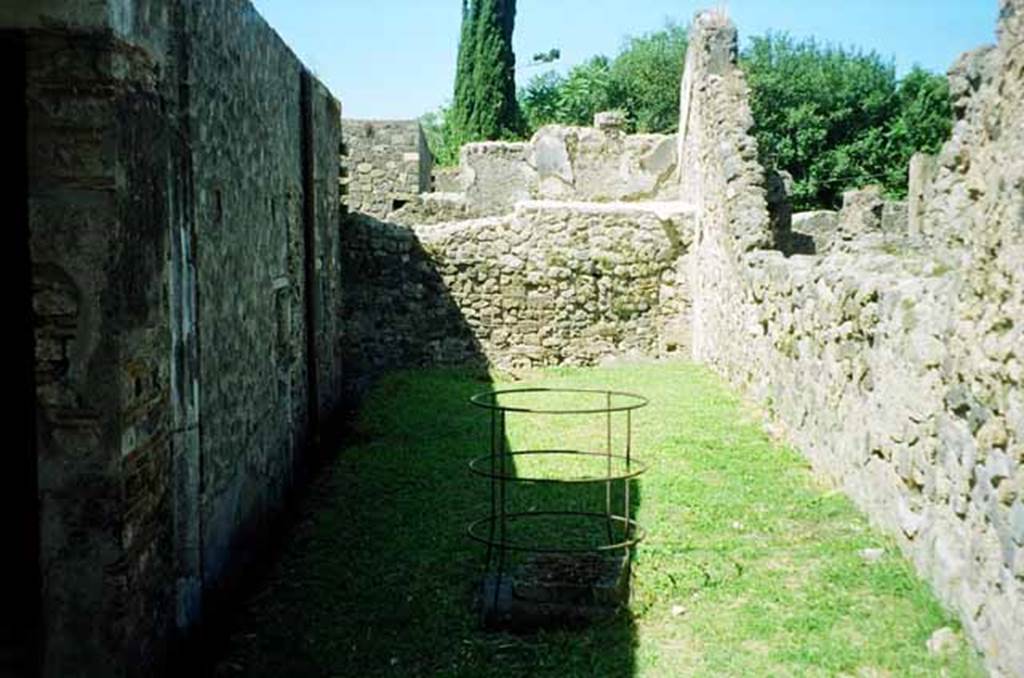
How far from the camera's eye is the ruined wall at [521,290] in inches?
506

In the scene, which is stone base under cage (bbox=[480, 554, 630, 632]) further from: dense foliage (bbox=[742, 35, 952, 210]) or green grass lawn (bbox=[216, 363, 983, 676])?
dense foliage (bbox=[742, 35, 952, 210])

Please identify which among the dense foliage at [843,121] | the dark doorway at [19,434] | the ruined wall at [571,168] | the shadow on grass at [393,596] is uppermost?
the dense foliage at [843,121]

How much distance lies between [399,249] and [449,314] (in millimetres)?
954

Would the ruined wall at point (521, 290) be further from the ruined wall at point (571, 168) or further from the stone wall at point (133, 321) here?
the stone wall at point (133, 321)

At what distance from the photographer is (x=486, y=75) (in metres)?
29.0

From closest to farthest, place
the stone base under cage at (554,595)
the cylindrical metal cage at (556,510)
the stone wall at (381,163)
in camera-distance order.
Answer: the stone base under cage at (554,595) → the cylindrical metal cage at (556,510) → the stone wall at (381,163)

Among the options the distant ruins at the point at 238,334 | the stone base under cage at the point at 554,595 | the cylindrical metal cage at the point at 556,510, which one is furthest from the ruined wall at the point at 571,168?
the stone base under cage at the point at 554,595

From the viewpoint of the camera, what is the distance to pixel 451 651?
15.1 ft

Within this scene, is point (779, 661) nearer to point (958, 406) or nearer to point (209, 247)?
point (958, 406)

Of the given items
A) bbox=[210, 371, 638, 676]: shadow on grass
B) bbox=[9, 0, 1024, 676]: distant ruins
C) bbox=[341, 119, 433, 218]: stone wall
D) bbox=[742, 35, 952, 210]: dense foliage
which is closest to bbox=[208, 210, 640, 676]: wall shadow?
bbox=[210, 371, 638, 676]: shadow on grass

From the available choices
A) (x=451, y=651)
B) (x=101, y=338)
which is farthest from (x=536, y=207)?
(x=101, y=338)

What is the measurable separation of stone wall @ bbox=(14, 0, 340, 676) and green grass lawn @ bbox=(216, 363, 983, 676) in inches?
20.6

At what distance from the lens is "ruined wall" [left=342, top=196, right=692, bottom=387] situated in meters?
12.9

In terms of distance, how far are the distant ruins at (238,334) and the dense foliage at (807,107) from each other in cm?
2154
